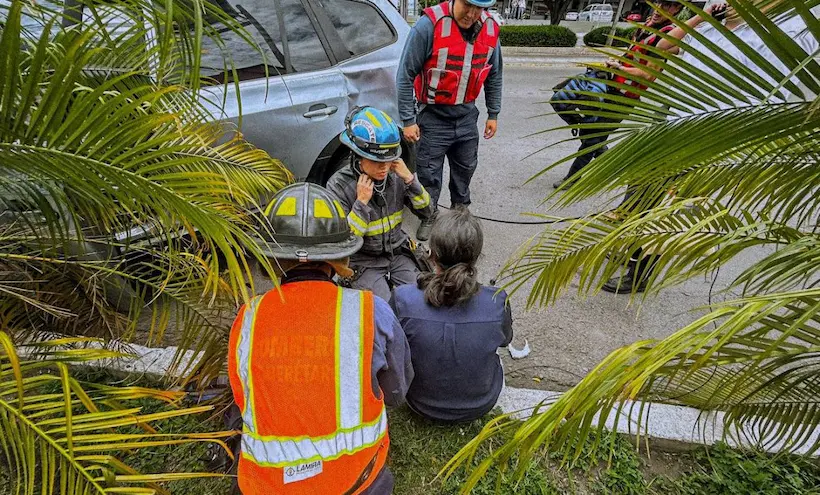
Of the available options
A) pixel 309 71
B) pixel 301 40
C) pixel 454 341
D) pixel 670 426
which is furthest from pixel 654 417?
pixel 301 40

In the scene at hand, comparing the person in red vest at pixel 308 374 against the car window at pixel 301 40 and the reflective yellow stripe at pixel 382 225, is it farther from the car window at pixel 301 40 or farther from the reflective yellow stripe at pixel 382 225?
the car window at pixel 301 40

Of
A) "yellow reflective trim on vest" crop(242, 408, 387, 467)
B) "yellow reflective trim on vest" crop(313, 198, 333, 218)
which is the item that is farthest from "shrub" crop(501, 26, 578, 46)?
"yellow reflective trim on vest" crop(242, 408, 387, 467)

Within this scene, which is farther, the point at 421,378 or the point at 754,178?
the point at 421,378

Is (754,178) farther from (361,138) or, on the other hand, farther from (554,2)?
(554,2)

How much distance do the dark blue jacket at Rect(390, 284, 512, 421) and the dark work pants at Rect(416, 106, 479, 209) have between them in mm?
1720

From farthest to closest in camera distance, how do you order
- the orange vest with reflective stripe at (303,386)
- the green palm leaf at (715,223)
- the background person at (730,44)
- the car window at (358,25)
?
the car window at (358,25)
the orange vest with reflective stripe at (303,386)
the background person at (730,44)
the green palm leaf at (715,223)

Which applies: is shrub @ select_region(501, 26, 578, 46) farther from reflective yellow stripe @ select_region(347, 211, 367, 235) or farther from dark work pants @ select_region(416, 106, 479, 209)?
reflective yellow stripe @ select_region(347, 211, 367, 235)

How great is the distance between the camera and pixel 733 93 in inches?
40.2

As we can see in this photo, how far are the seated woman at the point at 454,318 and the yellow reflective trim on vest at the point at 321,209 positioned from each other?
0.54 meters

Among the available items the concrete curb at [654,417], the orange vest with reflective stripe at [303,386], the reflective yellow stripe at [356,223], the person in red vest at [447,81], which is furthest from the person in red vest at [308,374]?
the person in red vest at [447,81]

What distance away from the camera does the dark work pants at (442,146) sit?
3.66 meters

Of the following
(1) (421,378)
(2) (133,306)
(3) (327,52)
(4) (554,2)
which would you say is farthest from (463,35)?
(4) (554,2)

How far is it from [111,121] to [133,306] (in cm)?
124

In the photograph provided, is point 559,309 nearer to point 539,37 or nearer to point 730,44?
point 730,44
